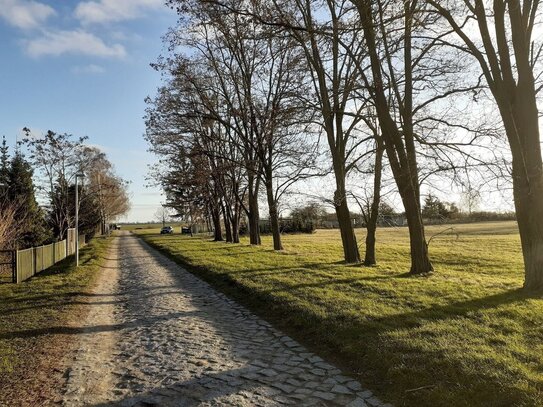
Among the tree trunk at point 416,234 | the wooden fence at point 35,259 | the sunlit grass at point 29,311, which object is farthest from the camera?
the wooden fence at point 35,259

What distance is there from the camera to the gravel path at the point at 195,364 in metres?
5.03

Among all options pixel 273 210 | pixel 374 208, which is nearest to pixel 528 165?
pixel 374 208

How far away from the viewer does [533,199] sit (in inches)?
399

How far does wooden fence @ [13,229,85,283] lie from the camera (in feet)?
55.9

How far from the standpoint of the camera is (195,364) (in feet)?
20.1

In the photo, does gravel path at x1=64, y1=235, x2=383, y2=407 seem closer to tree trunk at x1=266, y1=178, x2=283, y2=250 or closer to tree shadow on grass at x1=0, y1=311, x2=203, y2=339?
tree shadow on grass at x1=0, y1=311, x2=203, y2=339

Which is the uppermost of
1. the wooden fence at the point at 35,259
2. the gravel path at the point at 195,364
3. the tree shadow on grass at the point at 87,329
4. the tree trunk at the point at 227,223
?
the tree trunk at the point at 227,223

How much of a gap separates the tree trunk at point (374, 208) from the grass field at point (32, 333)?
417 inches

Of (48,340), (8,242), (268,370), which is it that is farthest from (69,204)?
(268,370)

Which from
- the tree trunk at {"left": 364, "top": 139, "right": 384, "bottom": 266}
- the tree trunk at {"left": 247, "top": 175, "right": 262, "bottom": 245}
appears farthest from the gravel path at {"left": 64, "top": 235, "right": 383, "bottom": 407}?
the tree trunk at {"left": 247, "top": 175, "right": 262, "bottom": 245}

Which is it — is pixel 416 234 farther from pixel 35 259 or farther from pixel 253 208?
pixel 253 208

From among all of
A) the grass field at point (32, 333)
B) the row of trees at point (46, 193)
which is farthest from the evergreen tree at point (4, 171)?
the grass field at point (32, 333)

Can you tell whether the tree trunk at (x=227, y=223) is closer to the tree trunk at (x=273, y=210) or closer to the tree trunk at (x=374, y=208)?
the tree trunk at (x=273, y=210)

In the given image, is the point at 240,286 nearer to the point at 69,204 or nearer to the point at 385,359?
the point at 385,359
